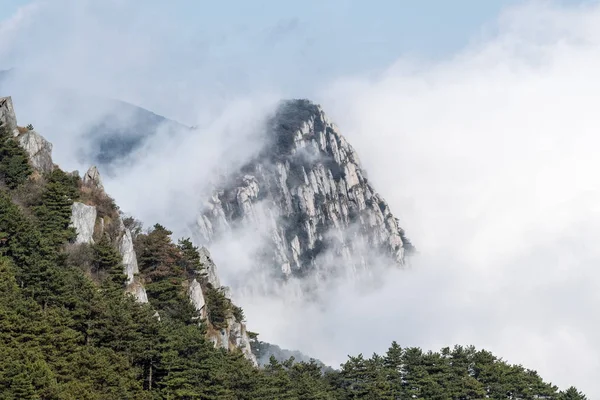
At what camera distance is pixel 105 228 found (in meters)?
70.0

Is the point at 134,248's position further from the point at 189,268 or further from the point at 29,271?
the point at 29,271

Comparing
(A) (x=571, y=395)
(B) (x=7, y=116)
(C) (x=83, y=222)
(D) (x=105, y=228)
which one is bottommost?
(A) (x=571, y=395)

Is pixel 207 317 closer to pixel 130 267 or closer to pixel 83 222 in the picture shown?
pixel 130 267

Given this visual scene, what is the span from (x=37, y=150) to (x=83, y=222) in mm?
13674

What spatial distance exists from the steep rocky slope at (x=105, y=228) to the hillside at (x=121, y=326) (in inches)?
6.6

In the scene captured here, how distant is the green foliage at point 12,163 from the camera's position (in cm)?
6650

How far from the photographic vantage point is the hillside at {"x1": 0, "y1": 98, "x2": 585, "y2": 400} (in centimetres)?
4278

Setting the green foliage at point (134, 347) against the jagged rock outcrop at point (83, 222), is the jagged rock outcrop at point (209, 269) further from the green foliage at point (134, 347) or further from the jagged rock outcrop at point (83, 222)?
the jagged rock outcrop at point (83, 222)

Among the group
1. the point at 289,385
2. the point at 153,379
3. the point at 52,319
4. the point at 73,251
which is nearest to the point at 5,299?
the point at 52,319

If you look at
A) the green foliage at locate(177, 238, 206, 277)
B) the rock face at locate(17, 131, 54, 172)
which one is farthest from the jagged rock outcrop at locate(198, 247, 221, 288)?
the rock face at locate(17, 131, 54, 172)

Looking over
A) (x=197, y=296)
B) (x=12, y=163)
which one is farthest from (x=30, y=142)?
Answer: (x=197, y=296)

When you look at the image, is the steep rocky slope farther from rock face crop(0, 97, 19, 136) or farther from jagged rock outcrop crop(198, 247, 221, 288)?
jagged rock outcrop crop(198, 247, 221, 288)

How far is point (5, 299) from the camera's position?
4403 cm

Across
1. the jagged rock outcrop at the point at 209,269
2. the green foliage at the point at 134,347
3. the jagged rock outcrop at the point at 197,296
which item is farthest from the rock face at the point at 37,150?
the jagged rock outcrop at the point at 209,269
